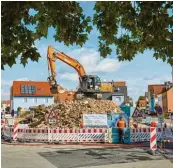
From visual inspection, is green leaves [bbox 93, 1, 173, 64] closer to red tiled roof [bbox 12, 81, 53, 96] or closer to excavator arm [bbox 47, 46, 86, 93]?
excavator arm [bbox 47, 46, 86, 93]

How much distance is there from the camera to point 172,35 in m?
8.75

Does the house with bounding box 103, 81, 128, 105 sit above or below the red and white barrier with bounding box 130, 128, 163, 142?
above

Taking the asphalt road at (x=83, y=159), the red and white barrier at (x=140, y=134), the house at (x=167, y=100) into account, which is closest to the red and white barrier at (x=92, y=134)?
the red and white barrier at (x=140, y=134)

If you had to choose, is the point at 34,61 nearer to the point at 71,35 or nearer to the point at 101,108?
the point at 71,35

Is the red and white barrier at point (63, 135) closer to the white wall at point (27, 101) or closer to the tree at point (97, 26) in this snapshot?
the tree at point (97, 26)

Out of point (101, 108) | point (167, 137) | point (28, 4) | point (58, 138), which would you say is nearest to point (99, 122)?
point (58, 138)

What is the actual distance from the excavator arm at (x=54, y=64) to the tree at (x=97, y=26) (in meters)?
25.7

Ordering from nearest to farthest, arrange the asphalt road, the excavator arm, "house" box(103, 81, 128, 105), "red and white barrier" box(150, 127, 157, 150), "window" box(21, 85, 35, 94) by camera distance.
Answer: the asphalt road
"red and white barrier" box(150, 127, 157, 150)
the excavator arm
"house" box(103, 81, 128, 105)
"window" box(21, 85, 35, 94)

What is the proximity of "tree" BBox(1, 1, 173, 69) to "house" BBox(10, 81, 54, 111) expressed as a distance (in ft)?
295

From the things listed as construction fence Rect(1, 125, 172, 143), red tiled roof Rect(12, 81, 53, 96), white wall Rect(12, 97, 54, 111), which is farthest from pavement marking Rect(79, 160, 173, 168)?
red tiled roof Rect(12, 81, 53, 96)

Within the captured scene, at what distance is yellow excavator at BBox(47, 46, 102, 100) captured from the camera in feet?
116

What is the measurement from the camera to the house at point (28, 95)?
9850 centimetres

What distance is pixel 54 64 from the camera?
36000 millimetres

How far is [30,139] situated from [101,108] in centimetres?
864
